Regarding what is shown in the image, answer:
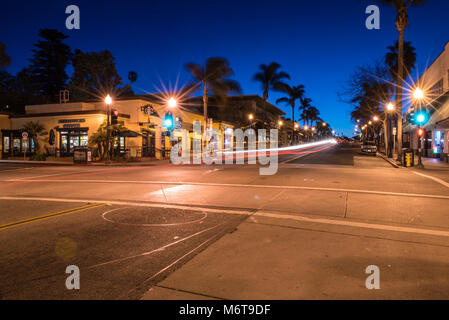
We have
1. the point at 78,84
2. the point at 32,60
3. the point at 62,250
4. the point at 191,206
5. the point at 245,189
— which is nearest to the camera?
the point at 62,250

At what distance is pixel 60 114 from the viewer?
3350 cm

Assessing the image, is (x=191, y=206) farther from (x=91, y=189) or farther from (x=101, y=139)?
(x=101, y=139)

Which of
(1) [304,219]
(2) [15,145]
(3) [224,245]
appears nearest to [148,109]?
(2) [15,145]

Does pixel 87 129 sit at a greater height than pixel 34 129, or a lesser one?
lesser

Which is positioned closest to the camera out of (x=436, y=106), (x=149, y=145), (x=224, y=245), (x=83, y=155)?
(x=224, y=245)

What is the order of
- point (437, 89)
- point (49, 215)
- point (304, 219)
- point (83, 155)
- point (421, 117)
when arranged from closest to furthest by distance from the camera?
point (304, 219)
point (49, 215)
point (421, 117)
point (83, 155)
point (437, 89)

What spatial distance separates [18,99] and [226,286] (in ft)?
219

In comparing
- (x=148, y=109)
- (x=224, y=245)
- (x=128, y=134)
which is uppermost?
(x=148, y=109)

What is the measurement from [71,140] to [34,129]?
417 cm

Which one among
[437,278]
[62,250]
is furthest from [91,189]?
[437,278]

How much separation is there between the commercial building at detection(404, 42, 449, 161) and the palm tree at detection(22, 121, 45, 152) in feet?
115

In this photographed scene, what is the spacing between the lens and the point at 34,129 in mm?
33781

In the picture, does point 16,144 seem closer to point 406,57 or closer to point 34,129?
point 34,129

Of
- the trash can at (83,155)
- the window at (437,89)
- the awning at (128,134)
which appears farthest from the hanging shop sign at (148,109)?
the window at (437,89)
